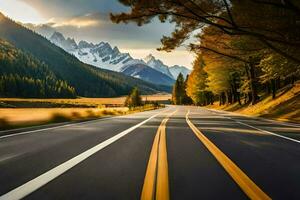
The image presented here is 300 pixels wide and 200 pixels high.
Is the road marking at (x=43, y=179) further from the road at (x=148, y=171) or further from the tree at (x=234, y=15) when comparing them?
the tree at (x=234, y=15)

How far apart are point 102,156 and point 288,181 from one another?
4.34 m

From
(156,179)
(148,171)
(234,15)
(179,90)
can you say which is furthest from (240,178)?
(179,90)

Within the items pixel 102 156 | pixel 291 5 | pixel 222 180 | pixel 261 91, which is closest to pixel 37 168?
pixel 102 156

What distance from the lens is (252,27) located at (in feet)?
73.3

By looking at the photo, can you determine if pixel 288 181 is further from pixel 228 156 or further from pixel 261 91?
pixel 261 91

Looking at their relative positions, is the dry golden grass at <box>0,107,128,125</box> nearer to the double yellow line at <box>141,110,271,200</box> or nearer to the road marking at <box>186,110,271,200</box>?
the double yellow line at <box>141,110,271,200</box>

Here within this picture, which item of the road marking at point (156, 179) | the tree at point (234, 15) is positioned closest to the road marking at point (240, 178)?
the road marking at point (156, 179)

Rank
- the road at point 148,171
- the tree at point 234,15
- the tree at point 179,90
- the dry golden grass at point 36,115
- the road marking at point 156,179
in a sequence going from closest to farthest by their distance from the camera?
the road marking at point 156,179 → the road at point 148,171 → the tree at point 234,15 → the dry golden grass at point 36,115 → the tree at point 179,90

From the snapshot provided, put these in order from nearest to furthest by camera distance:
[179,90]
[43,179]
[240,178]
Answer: [43,179] < [240,178] < [179,90]

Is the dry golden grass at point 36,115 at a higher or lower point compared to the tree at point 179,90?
lower

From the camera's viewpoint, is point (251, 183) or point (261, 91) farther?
point (261, 91)

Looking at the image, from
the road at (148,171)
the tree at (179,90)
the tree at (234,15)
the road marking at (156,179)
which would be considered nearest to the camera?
the road marking at (156,179)

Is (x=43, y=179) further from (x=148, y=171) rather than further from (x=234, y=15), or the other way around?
(x=234, y=15)

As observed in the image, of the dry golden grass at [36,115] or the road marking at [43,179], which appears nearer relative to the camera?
the road marking at [43,179]
